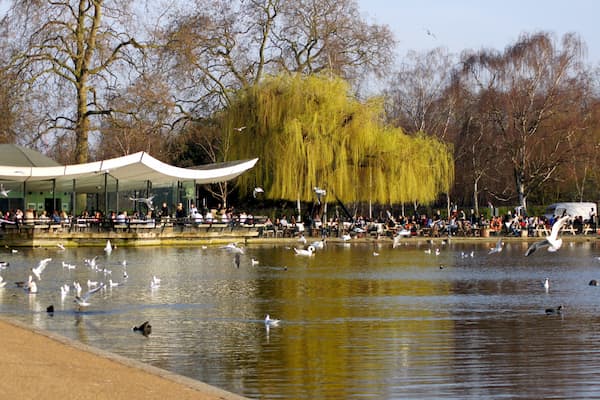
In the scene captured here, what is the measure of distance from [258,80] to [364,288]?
35.6 meters

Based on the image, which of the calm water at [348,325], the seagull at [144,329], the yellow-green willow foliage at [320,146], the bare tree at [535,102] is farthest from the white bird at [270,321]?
the bare tree at [535,102]

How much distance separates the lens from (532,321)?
18484mm

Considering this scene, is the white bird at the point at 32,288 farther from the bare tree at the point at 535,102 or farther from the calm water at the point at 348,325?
the bare tree at the point at 535,102

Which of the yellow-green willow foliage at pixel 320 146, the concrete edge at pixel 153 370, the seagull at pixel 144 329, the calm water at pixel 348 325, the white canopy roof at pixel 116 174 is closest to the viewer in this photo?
the concrete edge at pixel 153 370

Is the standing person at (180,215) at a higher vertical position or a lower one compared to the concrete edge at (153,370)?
higher

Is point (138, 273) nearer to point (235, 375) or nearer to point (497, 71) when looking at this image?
point (235, 375)

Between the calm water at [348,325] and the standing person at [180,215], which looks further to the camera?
the standing person at [180,215]

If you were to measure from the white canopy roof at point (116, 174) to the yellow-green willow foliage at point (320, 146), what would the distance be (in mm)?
3667

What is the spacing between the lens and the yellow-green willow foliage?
5491 cm

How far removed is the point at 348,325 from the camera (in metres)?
18.2

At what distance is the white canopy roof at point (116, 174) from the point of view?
148ft

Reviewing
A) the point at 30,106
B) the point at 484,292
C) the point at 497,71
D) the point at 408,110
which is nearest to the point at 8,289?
the point at 484,292

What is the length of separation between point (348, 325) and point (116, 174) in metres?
31.8

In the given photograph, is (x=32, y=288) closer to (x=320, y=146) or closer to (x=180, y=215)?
(x=180, y=215)
